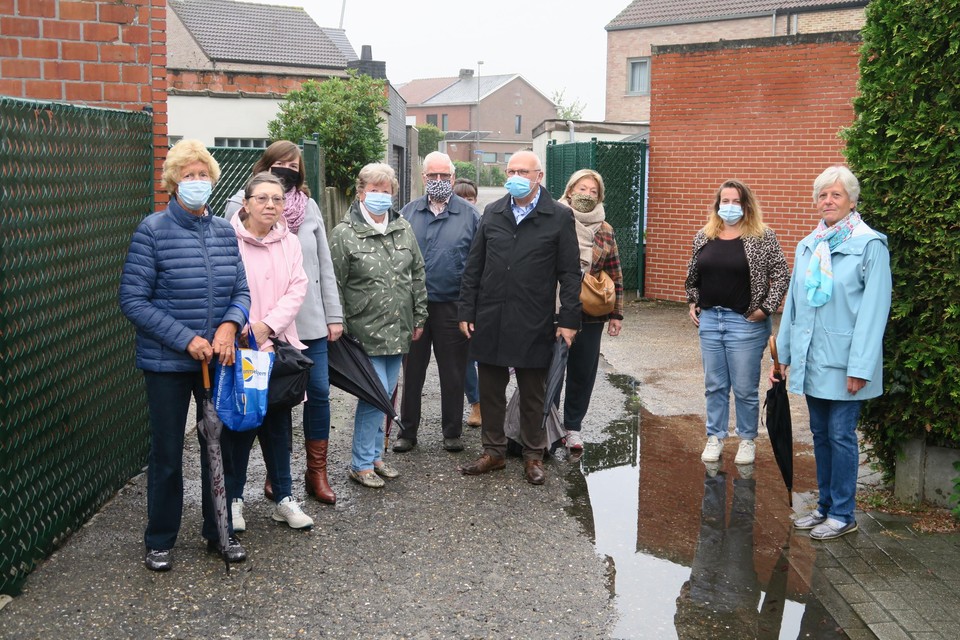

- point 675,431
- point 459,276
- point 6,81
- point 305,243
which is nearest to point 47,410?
point 305,243

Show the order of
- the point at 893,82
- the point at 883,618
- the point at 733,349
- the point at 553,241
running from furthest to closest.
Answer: the point at 733,349 → the point at 553,241 → the point at 893,82 → the point at 883,618

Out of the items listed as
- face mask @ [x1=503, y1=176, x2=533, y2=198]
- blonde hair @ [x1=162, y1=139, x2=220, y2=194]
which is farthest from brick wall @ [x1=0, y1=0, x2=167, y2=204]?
face mask @ [x1=503, y1=176, x2=533, y2=198]

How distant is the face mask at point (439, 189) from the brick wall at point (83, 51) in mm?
1894

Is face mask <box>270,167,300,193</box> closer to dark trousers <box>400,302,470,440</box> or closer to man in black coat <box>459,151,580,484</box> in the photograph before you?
man in black coat <box>459,151,580,484</box>

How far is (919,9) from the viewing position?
5.35m

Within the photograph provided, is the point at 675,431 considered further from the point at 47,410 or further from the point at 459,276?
the point at 47,410

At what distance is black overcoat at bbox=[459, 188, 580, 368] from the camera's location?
606 centimetres

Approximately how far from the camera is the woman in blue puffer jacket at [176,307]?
444 centimetres

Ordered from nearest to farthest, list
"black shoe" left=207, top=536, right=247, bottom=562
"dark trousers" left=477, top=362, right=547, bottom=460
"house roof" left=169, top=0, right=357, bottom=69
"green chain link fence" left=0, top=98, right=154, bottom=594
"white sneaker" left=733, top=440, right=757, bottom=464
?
1. "green chain link fence" left=0, top=98, right=154, bottom=594
2. "black shoe" left=207, top=536, right=247, bottom=562
3. "dark trousers" left=477, top=362, right=547, bottom=460
4. "white sneaker" left=733, top=440, right=757, bottom=464
5. "house roof" left=169, top=0, right=357, bottom=69

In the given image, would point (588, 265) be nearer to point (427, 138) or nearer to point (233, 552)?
point (233, 552)

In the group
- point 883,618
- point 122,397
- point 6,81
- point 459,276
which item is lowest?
point 883,618

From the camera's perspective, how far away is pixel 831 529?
526 cm

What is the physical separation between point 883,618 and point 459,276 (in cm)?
354

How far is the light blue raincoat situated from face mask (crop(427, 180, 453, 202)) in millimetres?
2513
